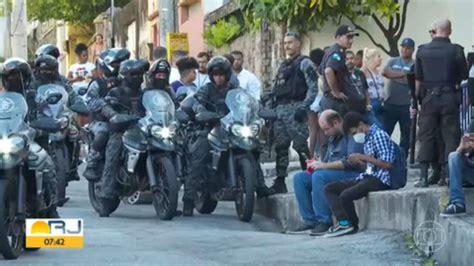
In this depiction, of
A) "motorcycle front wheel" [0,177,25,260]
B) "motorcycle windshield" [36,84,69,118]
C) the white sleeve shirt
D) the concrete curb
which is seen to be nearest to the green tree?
the white sleeve shirt

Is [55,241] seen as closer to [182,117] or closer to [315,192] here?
[315,192]

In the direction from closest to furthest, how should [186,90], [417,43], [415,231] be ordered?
[415,231], [186,90], [417,43]

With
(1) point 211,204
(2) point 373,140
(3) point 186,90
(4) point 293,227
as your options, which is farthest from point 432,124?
→ (3) point 186,90

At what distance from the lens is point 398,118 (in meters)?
16.5

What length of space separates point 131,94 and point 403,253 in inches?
190

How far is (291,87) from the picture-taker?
49.2ft

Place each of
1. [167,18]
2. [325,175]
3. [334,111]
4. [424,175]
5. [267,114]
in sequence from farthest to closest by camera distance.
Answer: [167,18] < [267,114] < [334,111] < [424,175] < [325,175]

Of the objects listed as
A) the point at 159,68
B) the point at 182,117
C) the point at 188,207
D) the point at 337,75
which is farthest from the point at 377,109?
the point at 159,68

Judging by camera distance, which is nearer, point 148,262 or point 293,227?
point 148,262

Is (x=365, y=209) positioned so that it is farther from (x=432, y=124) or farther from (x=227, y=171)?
(x=227, y=171)

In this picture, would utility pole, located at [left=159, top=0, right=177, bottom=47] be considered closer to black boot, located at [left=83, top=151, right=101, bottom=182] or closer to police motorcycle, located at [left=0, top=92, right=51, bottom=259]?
black boot, located at [left=83, top=151, right=101, bottom=182]

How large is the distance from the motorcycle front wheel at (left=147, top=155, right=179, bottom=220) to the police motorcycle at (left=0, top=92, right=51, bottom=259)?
2.86 meters

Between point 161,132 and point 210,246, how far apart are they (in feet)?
8.76

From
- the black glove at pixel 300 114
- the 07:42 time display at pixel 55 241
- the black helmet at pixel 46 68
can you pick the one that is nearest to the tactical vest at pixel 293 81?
the black glove at pixel 300 114
